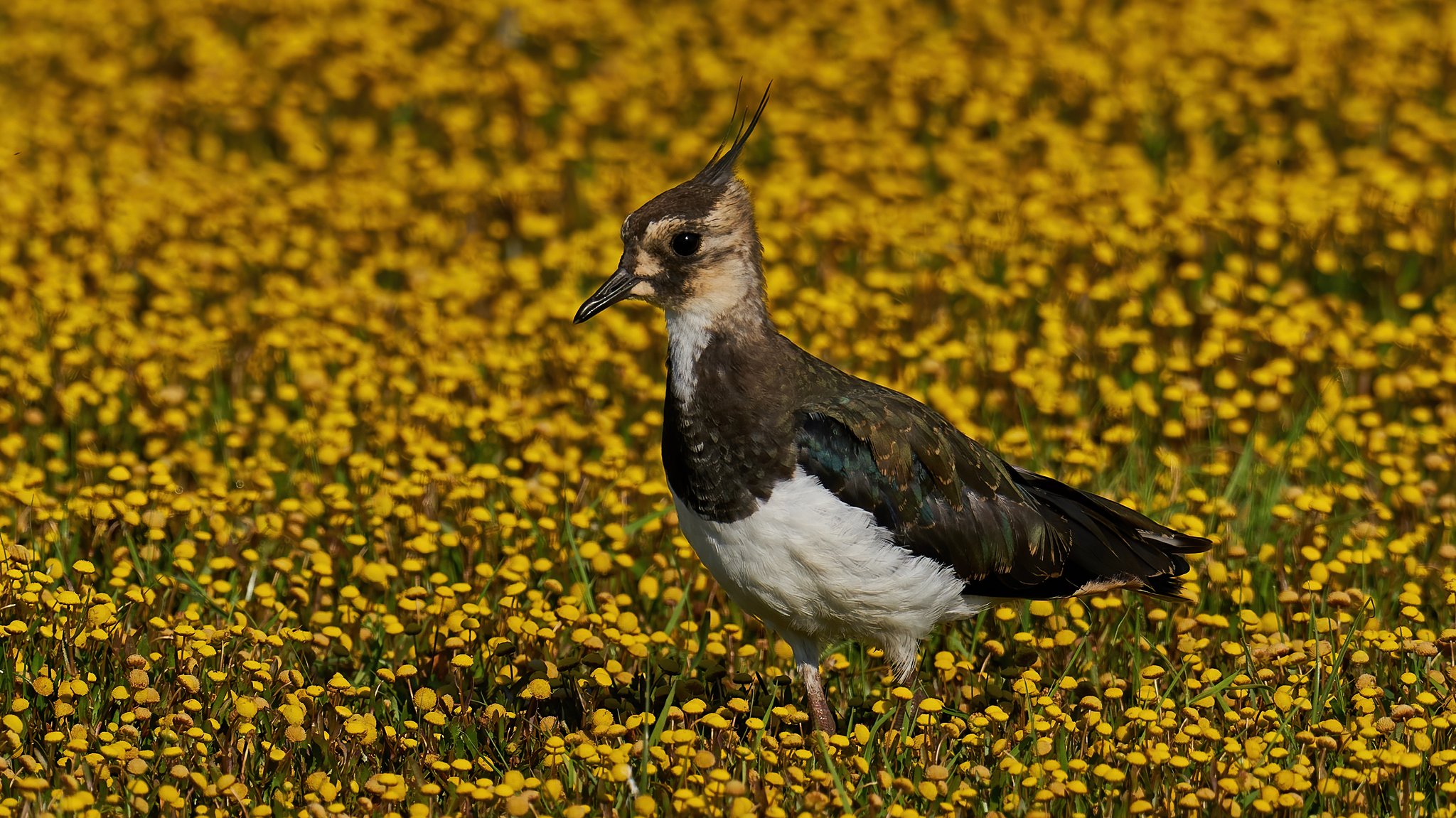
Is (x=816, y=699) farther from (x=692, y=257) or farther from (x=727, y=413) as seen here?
(x=692, y=257)

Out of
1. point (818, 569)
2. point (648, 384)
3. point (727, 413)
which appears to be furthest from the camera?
point (648, 384)

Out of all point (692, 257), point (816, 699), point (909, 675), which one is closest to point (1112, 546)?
point (909, 675)

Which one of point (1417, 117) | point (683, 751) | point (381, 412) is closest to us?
point (683, 751)

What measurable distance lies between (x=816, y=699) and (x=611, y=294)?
57.0 inches

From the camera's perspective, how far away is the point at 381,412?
7840 mm

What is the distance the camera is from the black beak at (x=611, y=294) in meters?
5.92

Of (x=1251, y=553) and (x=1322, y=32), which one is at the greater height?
(x=1322, y=32)

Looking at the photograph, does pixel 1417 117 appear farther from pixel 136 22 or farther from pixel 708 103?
pixel 136 22

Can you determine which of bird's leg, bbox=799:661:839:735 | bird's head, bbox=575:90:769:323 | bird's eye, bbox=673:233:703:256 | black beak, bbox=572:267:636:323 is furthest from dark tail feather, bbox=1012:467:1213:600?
black beak, bbox=572:267:636:323

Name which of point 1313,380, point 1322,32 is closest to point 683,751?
point 1313,380

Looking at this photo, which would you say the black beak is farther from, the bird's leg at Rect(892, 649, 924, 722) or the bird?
the bird's leg at Rect(892, 649, 924, 722)

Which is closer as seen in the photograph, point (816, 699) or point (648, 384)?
point (816, 699)

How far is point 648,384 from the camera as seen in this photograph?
8047 millimetres

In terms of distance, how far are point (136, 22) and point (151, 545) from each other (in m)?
6.78
